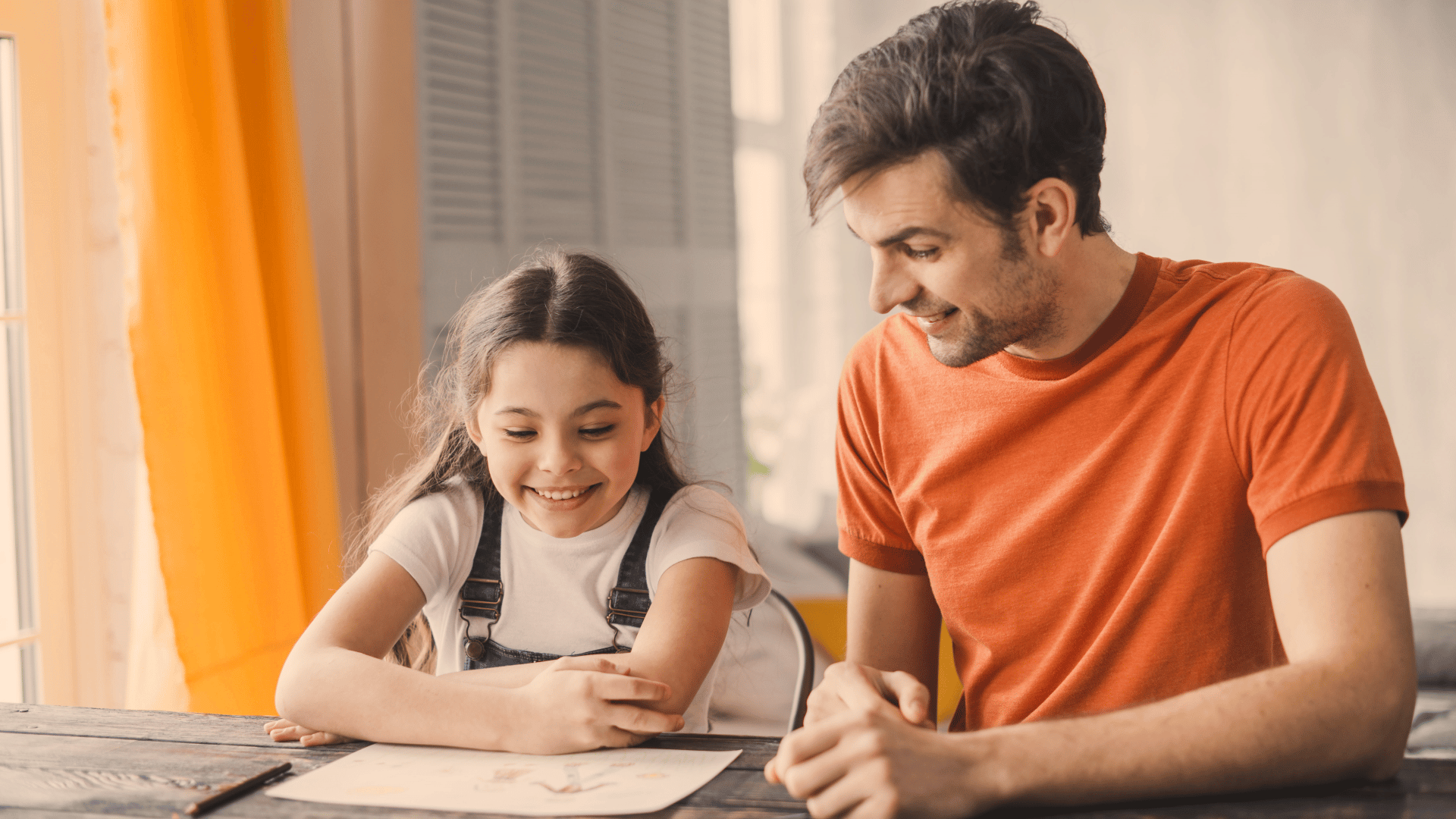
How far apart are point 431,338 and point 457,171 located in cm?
41

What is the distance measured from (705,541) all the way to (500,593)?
0.94ft

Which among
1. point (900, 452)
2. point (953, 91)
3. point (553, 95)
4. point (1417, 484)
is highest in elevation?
point (553, 95)

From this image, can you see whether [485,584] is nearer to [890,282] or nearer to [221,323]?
[890,282]

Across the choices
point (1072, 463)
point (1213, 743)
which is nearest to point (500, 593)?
point (1072, 463)

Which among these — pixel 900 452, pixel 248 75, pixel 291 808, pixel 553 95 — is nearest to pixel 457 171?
pixel 553 95

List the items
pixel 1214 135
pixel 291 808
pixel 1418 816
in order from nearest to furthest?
pixel 1418 816, pixel 291 808, pixel 1214 135

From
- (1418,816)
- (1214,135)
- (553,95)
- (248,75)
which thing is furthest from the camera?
(1214,135)

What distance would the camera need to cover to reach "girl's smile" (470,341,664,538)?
1.22m

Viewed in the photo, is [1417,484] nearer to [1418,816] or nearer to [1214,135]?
[1214,135]

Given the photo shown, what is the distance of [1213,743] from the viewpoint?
0.76 metres

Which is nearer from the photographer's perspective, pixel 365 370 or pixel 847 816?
pixel 847 816

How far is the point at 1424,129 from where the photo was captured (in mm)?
2936

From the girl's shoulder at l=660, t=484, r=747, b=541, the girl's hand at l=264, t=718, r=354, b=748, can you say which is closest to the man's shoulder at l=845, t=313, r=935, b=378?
the girl's shoulder at l=660, t=484, r=747, b=541

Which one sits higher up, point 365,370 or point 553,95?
point 553,95
